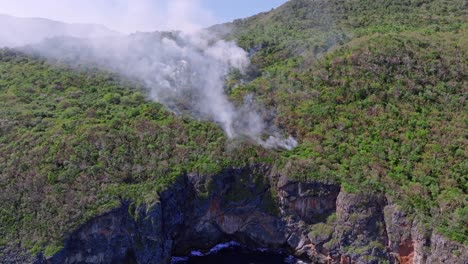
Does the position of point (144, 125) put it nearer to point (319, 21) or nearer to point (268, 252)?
point (268, 252)

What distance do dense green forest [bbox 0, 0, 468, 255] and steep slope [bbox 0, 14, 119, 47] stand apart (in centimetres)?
1158

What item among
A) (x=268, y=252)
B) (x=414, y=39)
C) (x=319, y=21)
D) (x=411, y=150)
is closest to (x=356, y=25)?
(x=319, y=21)

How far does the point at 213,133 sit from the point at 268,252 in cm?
1941

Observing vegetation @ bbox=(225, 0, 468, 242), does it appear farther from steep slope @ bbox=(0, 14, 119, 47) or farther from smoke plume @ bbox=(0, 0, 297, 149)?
steep slope @ bbox=(0, 14, 119, 47)

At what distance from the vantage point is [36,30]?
120500mm

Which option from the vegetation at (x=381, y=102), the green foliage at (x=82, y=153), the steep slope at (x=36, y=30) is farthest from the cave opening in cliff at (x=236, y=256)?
the steep slope at (x=36, y=30)

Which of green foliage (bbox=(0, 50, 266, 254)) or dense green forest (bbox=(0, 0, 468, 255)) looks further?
dense green forest (bbox=(0, 0, 468, 255))

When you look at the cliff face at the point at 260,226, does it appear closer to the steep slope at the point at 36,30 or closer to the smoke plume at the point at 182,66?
the smoke plume at the point at 182,66

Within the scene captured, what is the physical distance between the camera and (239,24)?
134m

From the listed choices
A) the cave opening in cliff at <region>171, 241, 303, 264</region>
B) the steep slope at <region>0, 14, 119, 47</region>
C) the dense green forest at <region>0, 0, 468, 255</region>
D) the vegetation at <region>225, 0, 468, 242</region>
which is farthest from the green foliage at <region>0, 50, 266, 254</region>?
the steep slope at <region>0, 14, 119, 47</region>

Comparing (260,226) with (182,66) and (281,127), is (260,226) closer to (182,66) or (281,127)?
(281,127)

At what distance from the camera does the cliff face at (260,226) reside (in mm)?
60000

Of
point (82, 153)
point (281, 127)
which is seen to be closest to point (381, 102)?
point (281, 127)

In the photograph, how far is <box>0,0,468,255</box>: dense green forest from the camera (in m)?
62.3
